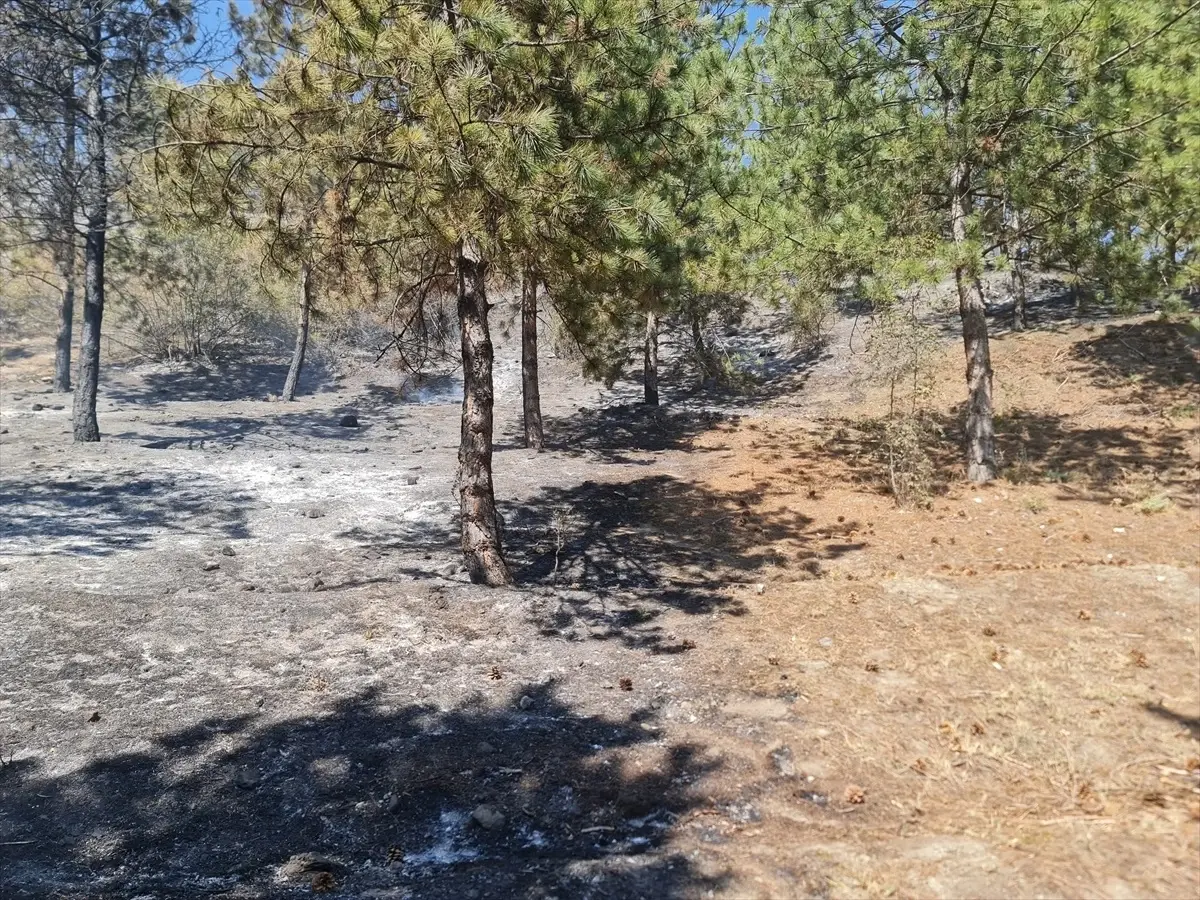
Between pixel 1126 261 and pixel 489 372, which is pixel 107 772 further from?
pixel 1126 261

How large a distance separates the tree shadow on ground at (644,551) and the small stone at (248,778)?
2543 mm

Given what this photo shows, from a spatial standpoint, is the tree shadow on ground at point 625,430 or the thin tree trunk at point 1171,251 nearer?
the thin tree trunk at point 1171,251

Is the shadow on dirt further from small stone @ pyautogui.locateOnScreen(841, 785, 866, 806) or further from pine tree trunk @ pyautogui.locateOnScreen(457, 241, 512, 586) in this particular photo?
pine tree trunk @ pyautogui.locateOnScreen(457, 241, 512, 586)

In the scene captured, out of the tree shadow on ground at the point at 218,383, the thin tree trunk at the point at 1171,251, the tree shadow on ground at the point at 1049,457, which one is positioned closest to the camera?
the thin tree trunk at the point at 1171,251

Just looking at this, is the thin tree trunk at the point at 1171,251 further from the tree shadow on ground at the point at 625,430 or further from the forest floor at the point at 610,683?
the tree shadow on ground at the point at 625,430

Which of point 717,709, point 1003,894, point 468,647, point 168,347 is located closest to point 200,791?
point 468,647

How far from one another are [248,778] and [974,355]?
30.2 ft

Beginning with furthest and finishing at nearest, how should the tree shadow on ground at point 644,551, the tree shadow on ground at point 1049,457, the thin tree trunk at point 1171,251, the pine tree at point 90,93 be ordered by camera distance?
1. the pine tree at point 90,93
2. the tree shadow on ground at point 1049,457
3. the thin tree trunk at point 1171,251
4. the tree shadow on ground at point 644,551

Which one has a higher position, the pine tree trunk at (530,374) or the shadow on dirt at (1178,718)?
the pine tree trunk at (530,374)

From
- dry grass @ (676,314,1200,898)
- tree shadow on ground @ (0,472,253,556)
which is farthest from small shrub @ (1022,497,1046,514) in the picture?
tree shadow on ground @ (0,472,253,556)

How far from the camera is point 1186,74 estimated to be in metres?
7.00

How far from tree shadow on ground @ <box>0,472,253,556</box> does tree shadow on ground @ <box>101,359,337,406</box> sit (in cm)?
1155

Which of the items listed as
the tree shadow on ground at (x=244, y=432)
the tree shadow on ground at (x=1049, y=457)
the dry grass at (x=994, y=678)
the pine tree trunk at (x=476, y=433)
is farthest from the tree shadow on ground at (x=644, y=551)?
the tree shadow on ground at (x=244, y=432)

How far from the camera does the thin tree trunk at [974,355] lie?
9.43 metres
